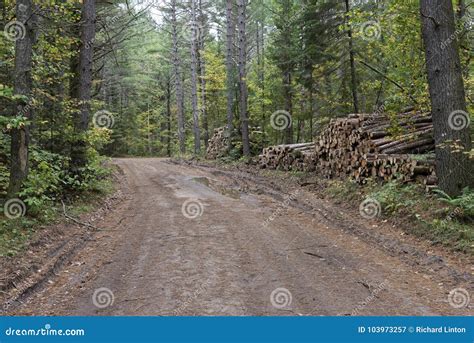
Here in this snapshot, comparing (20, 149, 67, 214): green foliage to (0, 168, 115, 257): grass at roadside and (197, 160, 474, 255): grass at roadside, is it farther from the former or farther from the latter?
(197, 160, 474, 255): grass at roadside

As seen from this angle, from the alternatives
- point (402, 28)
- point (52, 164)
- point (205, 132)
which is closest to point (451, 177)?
point (402, 28)

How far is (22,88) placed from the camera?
800cm

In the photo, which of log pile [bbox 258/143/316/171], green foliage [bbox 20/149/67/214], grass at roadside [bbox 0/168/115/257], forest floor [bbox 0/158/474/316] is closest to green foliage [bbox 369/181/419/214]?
forest floor [bbox 0/158/474/316]

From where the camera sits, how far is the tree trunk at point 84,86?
11.8 m

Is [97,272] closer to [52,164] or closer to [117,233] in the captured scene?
[117,233]

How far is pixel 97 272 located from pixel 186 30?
30.3m

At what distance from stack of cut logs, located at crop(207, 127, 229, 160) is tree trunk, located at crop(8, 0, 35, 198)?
17.1 m

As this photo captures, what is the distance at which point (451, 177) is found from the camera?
821 cm

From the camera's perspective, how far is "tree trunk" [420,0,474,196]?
322 inches

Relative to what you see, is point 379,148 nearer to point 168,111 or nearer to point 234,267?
point 234,267

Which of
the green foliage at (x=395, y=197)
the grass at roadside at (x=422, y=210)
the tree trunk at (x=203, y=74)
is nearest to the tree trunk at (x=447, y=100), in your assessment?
the grass at roadside at (x=422, y=210)

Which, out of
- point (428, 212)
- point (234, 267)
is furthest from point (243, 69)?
point (234, 267)

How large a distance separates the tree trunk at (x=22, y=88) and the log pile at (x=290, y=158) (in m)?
9.86

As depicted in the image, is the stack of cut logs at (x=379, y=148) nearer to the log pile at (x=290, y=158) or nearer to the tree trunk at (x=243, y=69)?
the log pile at (x=290, y=158)
